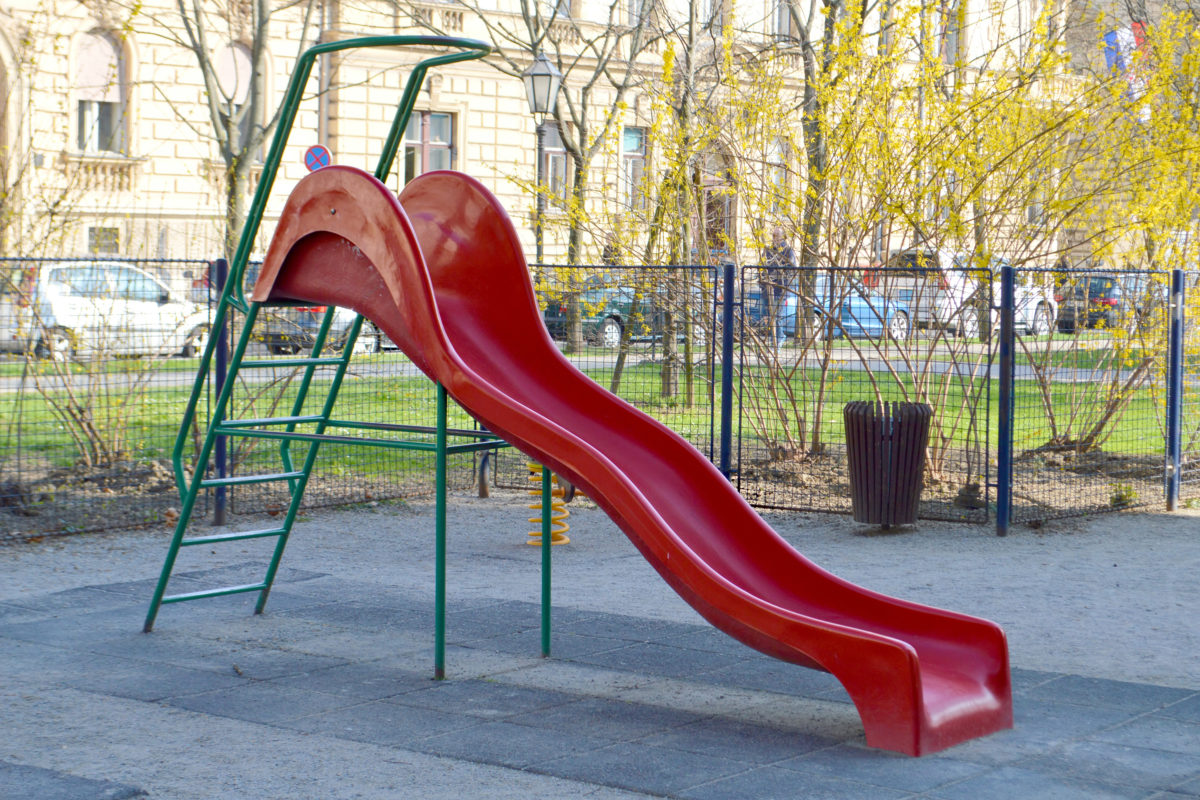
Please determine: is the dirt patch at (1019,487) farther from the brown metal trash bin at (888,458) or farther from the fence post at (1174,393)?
the brown metal trash bin at (888,458)

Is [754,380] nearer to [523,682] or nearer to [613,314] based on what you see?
[613,314]

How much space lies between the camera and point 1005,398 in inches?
405

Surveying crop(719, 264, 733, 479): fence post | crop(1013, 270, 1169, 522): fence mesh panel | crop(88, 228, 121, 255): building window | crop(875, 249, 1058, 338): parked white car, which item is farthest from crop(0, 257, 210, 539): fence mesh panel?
crop(1013, 270, 1169, 522): fence mesh panel

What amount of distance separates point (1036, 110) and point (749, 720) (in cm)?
805

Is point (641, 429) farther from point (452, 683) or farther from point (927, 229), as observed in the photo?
point (927, 229)

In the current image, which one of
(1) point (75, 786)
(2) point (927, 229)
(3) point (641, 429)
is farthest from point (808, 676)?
(2) point (927, 229)

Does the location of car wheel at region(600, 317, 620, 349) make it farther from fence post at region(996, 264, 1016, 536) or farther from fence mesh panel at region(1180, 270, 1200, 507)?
fence mesh panel at region(1180, 270, 1200, 507)

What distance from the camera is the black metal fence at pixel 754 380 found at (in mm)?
10977

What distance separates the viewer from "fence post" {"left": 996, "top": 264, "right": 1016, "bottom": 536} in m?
10.3

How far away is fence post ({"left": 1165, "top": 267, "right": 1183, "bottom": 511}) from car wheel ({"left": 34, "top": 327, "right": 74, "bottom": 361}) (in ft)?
28.7

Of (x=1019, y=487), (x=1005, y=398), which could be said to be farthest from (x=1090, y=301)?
(x=1005, y=398)

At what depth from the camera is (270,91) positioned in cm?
3009

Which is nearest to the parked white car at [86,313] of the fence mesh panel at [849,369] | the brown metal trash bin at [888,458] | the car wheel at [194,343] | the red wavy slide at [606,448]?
the car wheel at [194,343]

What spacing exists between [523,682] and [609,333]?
239 inches
